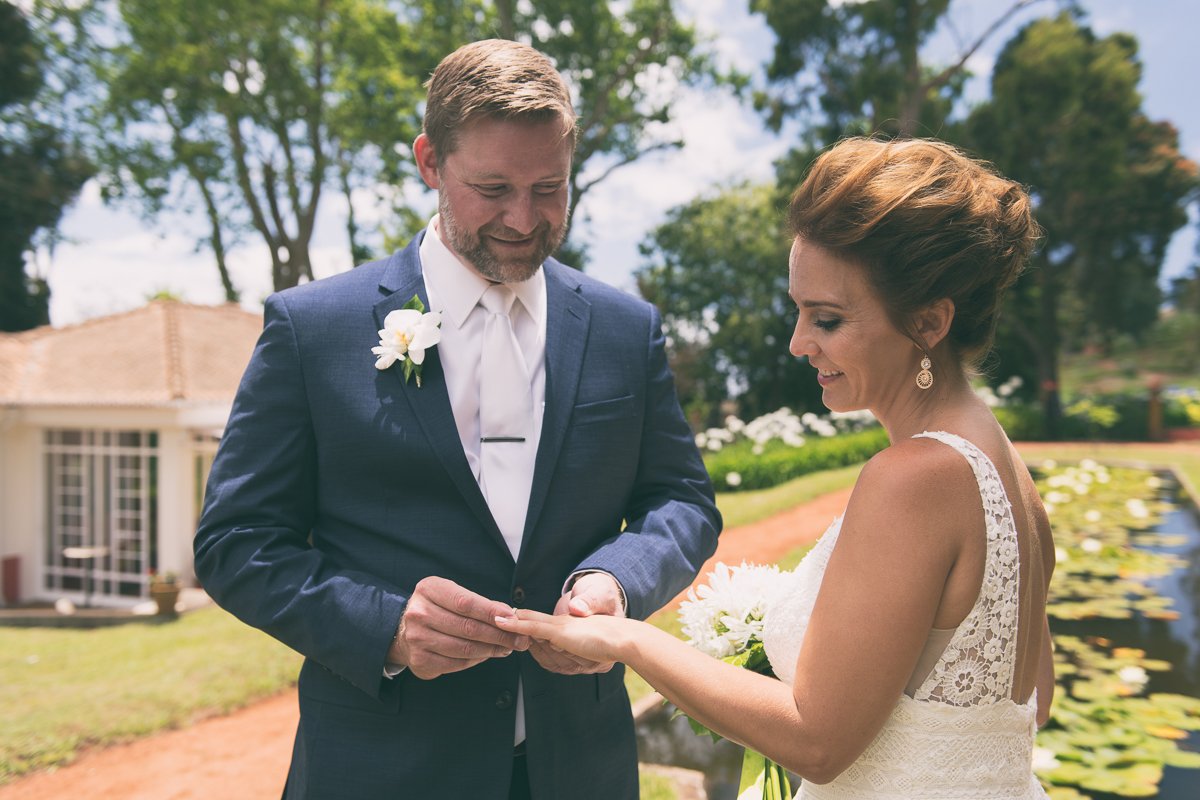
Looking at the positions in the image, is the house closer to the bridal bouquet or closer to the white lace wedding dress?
the bridal bouquet

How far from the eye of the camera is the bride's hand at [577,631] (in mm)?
1680

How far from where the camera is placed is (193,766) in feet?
18.3

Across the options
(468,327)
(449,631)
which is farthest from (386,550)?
(468,327)

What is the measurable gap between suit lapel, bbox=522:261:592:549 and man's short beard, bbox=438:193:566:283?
15 cm

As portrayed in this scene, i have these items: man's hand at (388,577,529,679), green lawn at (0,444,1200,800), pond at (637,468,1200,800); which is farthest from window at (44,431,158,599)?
man's hand at (388,577,529,679)

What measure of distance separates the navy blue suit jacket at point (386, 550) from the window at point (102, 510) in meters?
14.6

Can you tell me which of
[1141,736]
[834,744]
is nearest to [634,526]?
[834,744]

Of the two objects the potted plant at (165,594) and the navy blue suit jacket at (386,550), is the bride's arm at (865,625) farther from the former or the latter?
the potted plant at (165,594)

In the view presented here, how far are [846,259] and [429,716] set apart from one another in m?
1.30

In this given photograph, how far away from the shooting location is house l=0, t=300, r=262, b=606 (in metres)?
14.7

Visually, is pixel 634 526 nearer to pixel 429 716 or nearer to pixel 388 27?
pixel 429 716

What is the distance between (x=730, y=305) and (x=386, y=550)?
91.6ft

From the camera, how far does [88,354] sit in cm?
1664

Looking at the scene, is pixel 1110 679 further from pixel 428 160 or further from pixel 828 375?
pixel 428 160
